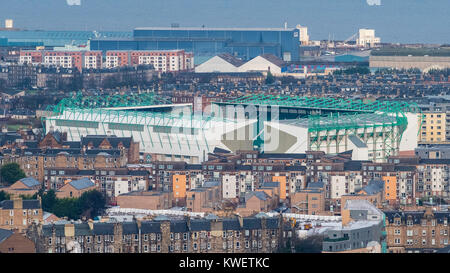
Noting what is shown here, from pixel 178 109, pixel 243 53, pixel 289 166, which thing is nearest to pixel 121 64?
pixel 243 53

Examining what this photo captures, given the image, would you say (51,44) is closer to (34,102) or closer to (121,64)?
(121,64)

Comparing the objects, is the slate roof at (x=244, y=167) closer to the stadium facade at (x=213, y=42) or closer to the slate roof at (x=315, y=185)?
the slate roof at (x=315, y=185)

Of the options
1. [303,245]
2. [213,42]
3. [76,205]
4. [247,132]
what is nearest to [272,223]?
[303,245]

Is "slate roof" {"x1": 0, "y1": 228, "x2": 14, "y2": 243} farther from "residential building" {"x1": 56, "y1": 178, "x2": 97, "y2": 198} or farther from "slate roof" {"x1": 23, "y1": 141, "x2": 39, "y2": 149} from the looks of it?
"slate roof" {"x1": 23, "y1": 141, "x2": 39, "y2": 149}

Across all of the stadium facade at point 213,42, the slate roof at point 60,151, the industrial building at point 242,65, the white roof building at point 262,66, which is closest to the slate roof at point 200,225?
the slate roof at point 60,151

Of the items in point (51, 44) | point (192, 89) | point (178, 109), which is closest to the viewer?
point (178, 109)

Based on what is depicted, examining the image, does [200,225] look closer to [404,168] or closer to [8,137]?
[404,168]
